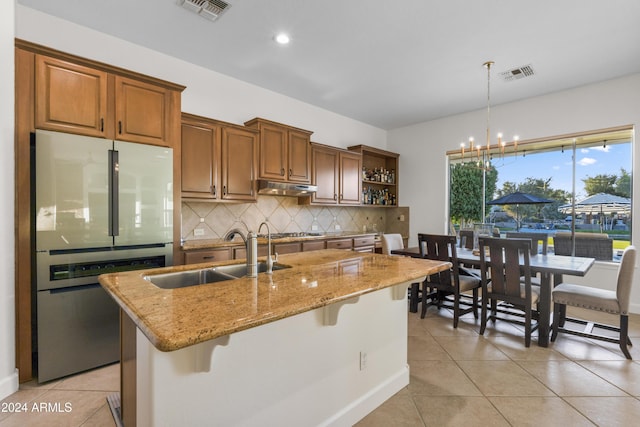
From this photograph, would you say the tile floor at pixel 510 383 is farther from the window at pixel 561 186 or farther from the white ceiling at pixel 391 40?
the white ceiling at pixel 391 40

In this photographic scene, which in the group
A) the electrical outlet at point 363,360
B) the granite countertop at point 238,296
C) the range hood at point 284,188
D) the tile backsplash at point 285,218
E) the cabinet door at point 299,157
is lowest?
the electrical outlet at point 363,360

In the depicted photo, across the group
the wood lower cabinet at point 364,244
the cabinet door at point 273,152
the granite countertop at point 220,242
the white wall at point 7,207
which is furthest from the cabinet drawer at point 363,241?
the white wall at point 7,207

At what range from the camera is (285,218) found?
4.46m

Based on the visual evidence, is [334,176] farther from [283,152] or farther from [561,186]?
[561,186]

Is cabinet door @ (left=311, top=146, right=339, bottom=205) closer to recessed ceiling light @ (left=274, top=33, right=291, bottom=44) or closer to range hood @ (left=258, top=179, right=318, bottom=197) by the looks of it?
range hood @ (left=258, top=179, right=318, bottom=197)

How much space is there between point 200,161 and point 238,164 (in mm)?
460

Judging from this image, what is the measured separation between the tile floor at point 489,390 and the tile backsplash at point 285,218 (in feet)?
5.38

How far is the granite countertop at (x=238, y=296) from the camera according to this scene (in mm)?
886

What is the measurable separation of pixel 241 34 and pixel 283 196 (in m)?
2.16

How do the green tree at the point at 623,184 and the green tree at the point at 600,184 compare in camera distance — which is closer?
the green tree at the point at 623,184

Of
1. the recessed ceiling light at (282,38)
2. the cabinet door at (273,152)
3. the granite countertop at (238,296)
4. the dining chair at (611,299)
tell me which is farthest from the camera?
the cabinet door at (273,152)

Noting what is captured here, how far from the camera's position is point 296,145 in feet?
13.8

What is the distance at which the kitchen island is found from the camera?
3.42ft

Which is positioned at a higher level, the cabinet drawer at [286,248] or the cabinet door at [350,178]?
the cabinet door at [350,178]
